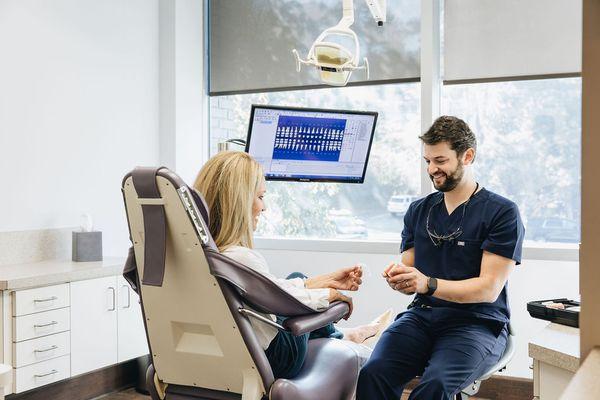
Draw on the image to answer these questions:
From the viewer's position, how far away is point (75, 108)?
3.69 m

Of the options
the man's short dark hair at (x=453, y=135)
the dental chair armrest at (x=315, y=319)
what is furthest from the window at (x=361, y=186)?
the dental chair armrest at (x=315, y=319)

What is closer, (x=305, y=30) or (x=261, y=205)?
(x=261, y=205)

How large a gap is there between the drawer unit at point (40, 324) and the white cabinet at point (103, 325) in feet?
0.21

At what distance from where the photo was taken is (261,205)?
2053 millimetres

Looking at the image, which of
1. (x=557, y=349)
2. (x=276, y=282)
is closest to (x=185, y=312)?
(x=276, y=282)

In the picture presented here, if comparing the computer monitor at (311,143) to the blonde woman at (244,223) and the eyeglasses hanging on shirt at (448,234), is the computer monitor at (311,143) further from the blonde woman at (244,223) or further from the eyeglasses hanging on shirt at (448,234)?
the blonde woman at (244,223)

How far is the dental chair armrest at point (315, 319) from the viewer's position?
183 centimetres

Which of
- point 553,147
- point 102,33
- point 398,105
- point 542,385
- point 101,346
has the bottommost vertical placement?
point 101,346

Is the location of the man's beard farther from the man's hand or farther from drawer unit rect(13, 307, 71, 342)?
drawer unit rect(13, 307, 71, 342)

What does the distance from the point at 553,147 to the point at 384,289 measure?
122cm

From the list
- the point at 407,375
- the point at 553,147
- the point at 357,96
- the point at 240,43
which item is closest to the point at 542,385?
the point at 407,375

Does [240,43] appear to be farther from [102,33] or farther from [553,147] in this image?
[553,147]

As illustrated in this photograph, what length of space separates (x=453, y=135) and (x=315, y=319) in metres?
0.92

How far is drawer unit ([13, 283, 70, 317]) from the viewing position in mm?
2816
